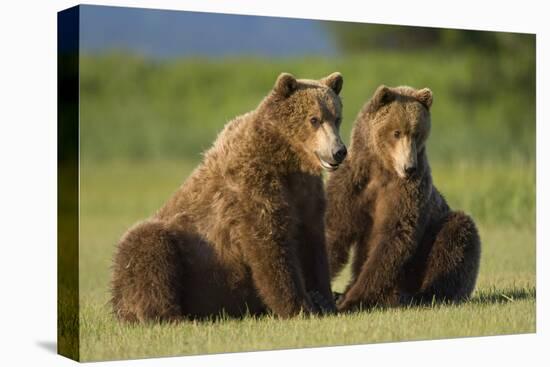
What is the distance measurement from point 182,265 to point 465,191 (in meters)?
6.89

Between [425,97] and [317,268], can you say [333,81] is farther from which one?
[317,268]

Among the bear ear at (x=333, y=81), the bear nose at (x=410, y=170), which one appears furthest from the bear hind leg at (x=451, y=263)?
the bear ear at (x=333, y=81)

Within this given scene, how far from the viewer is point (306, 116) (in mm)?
8562

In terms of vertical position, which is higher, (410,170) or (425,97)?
(425,97)

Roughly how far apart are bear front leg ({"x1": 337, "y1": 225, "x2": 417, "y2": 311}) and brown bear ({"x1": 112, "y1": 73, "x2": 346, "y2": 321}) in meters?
0.54

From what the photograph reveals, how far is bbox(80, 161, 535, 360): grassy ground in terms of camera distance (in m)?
8.13

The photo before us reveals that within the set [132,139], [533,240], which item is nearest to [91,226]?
[132,139]

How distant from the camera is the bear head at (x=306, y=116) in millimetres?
8492

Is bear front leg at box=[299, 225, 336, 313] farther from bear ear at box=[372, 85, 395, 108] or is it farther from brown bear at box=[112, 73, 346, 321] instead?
bear ear at box=[372, 85, 395, 108]

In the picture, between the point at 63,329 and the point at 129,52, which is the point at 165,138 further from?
the point at 63,329

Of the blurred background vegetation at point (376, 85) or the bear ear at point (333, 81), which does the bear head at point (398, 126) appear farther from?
the blurred background vegetation at point (376, 85)

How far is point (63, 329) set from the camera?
27.3ft

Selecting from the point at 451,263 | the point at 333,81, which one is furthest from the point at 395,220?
the point at 333,81

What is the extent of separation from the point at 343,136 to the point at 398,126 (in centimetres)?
95
